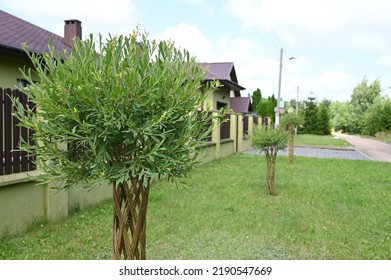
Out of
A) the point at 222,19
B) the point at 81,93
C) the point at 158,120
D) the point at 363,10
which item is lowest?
the point at 158,120

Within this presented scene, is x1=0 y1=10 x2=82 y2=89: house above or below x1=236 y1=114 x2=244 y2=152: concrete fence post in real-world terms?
above

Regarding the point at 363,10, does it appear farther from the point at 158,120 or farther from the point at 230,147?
the point at 230,147

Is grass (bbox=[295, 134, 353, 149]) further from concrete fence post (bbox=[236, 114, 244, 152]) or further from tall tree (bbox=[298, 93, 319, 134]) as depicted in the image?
tall tree (bbox=[298, 93, 319, 134])

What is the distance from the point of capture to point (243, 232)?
458 centimetres

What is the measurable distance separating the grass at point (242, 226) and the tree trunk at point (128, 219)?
370 millimetres

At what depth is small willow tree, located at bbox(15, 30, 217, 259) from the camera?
1966 millimetres

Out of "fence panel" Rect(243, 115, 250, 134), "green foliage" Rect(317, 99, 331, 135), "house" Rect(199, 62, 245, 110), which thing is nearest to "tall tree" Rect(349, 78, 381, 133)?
"green foliage" Rect(317, 99, 331, 135)

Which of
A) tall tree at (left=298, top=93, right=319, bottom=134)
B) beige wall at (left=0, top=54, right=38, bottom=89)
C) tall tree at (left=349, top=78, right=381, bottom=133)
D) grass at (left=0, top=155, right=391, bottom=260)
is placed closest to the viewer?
grass at (left=0, top=155, right=391, bottom=260)

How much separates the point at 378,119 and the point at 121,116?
41060mm

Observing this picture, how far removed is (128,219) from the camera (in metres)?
2.31

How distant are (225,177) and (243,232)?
4.33 metres

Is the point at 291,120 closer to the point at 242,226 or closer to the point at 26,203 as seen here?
the point at 242,226
